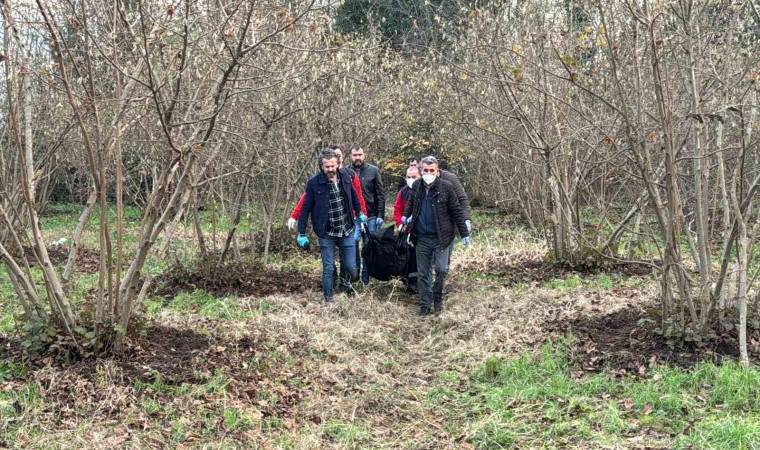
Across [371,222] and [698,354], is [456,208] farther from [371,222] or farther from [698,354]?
[698,354]

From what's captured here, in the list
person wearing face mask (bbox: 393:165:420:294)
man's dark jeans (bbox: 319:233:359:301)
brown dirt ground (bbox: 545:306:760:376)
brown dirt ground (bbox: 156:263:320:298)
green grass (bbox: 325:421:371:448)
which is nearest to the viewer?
green grass (bbox: 325:421:371:448)

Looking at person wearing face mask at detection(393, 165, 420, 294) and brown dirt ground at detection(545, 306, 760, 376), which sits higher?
person wearing face mask at detection(393, 165, 420, 294)

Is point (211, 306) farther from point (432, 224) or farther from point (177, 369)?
point (432, 224)

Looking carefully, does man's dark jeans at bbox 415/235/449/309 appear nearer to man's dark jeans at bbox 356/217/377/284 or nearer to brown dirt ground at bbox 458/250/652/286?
man's dark jeans at bbox 356/217/377/284

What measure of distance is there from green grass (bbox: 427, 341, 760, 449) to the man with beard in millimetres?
2711

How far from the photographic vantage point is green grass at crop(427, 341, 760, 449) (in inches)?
157

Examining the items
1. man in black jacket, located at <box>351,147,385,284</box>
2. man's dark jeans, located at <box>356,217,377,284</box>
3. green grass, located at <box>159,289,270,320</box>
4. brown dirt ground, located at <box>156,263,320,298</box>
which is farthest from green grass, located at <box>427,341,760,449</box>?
man in black jacket, located at <box>351,147,385,284</box>

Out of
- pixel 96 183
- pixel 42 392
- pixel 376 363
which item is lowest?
pixel 376 363

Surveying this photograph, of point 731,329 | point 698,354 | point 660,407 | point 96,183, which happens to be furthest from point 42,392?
point 731,329

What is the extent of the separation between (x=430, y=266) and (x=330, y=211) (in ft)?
4.09

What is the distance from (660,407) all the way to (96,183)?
425 centimetres

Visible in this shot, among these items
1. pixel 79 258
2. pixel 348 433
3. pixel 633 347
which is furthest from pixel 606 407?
pixel 79 258

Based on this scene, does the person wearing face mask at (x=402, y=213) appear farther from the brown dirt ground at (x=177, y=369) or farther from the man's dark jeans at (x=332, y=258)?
the brown dirt ground at (x=177, y=369)

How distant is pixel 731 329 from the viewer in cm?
514
